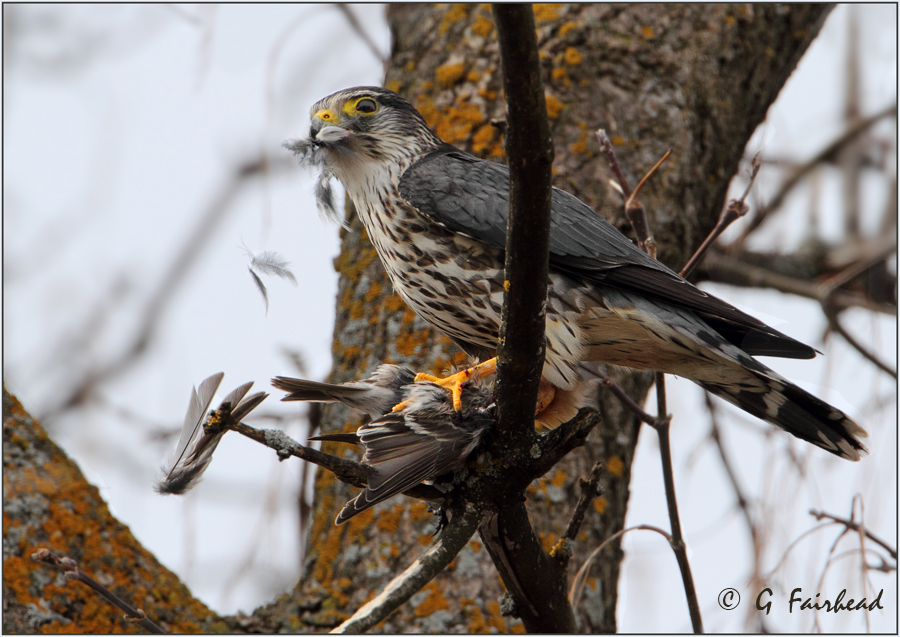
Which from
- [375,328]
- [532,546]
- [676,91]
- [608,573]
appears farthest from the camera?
[676,91]

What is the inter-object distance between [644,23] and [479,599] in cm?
246

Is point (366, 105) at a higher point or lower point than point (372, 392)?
higher

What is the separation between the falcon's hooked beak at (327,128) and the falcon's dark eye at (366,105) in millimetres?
81

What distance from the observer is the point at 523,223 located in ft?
5.51

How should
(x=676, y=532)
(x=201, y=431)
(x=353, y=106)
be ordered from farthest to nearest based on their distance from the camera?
1. (x=353, y=106)
2. (x=676, y=532)
3. (x=201, y=431)

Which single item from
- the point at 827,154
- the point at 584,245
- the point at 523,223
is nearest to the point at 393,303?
the point at 584,245

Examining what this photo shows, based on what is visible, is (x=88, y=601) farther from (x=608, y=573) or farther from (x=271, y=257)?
(x=608, y=573)

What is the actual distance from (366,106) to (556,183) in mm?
786

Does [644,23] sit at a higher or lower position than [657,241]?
higher

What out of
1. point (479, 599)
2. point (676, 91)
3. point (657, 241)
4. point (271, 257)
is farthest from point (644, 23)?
point (479, 599)

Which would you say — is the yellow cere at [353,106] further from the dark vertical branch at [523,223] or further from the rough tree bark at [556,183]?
the dark vertical branch at [523,223]

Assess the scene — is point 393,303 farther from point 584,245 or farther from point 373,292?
point 584,245

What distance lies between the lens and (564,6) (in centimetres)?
354

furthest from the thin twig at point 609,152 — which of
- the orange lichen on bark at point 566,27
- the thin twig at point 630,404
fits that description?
the orange lichen on bark at point 566,27
